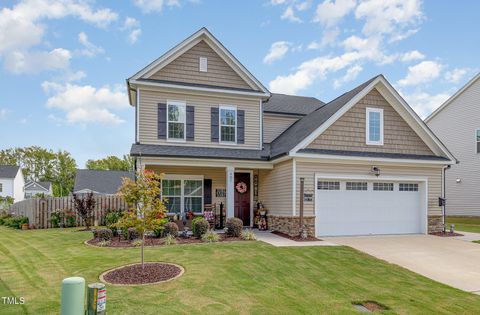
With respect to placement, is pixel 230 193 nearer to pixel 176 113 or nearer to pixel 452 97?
pixel 176 113

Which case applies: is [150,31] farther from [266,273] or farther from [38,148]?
[38,148]

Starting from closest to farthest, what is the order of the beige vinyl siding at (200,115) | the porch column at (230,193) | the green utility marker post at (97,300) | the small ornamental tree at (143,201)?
the green utility marker post at (97,300), the small ornamental tree at (143,201), the porch column at (230,193), the beige vinyl siding at (200,115)

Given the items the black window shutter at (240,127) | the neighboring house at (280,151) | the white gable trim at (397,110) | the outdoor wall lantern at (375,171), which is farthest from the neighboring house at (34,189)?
the outdoor wall lantern at (375,171)

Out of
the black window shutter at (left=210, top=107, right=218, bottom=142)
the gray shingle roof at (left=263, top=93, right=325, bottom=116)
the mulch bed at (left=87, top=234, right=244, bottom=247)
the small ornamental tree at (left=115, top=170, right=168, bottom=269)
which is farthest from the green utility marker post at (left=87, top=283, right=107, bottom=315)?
the gray shingle roof at (left=263, top=93, right=325, bottom=116)

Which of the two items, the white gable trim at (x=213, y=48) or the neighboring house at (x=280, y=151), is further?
the white gable trim at (x=213, y=48)

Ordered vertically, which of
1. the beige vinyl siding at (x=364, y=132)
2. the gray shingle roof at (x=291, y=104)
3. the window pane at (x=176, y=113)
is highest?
the gray shingle roof at (x=291, y=104)

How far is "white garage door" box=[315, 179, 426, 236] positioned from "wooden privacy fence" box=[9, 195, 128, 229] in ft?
31.7

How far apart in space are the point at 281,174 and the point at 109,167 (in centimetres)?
5207

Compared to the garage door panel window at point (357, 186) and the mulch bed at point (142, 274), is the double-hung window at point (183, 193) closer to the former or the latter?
the garage door panel window at point (357, 186)

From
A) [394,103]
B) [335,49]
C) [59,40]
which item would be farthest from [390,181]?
[59,40]

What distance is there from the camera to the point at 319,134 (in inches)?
527

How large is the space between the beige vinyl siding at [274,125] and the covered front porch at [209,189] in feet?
6.78

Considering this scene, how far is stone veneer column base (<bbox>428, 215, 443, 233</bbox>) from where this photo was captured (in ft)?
48.3

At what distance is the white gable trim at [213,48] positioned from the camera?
1436 cm
